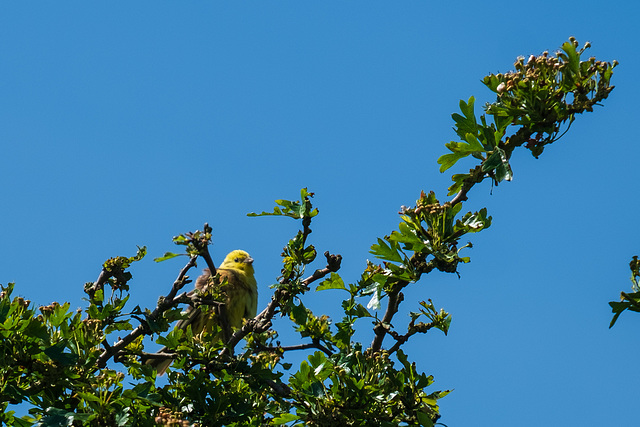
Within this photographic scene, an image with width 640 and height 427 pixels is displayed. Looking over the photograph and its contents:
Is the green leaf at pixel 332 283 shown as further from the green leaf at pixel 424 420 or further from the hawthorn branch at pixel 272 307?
the green leaf at pixel 424 420

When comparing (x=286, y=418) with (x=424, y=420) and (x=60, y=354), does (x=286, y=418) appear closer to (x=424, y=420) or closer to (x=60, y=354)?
(x=424, y=420)

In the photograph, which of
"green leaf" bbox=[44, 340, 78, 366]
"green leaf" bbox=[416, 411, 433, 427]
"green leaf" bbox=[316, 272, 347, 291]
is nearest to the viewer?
"green leaf" bbox=[44, 340, 78, 366]

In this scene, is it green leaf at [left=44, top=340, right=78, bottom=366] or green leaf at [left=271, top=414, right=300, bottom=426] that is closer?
green leaf at [left=44, top=340, right=78, bottom=366]

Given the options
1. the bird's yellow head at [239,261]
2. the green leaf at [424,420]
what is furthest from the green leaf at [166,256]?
the bird's yellow head at [239,261]

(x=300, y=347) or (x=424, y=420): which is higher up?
(x=300, y=347)

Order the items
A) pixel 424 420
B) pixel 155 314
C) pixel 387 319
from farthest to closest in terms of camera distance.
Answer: pixel 155 314 < pixel 387 319 < pixel 424 420

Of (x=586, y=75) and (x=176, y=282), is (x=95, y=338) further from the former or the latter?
(x=586, y=75)

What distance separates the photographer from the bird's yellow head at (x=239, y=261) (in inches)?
421

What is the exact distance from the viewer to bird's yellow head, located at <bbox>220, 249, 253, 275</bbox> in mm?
10695

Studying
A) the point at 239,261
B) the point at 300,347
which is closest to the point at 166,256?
the point at 300,347

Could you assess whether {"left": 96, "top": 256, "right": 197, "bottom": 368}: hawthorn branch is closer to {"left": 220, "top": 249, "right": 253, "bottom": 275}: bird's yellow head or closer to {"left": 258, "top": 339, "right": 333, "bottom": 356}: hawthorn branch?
{"left": 258, "top": 339, "right": 333, "bottom": 356}: hawthorn branch

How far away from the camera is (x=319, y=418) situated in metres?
4.64

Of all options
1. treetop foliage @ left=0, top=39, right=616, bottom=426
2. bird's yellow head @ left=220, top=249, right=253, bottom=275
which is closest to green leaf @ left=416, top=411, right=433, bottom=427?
treetop foliage @ left=0, top=39, right=616, bottom=426

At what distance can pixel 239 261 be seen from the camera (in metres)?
11.0
